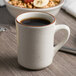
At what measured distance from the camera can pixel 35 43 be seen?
25.1 inches

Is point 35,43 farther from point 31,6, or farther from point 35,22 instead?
point 31,6

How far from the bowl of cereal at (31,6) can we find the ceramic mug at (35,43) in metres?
0.24

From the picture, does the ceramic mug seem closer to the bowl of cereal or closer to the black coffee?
the black coffee

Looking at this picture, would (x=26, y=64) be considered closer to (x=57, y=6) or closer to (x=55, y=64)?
(x=55, y=64)

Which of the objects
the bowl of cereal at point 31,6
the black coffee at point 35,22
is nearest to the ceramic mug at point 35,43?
the black coffee at point 35,22

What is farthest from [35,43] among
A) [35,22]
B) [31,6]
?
[31,6]

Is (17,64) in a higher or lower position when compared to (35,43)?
lower

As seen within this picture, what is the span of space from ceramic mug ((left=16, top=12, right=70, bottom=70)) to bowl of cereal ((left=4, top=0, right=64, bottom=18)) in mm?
242

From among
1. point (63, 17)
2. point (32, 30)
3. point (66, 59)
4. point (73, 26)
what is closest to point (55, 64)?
point (66, 59)

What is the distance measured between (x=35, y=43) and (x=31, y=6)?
Answer: 366 mm

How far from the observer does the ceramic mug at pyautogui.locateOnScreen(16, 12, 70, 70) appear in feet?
2.05

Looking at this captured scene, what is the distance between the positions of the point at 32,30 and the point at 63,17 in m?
0.50

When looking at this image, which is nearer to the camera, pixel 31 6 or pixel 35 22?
pixel 35 22

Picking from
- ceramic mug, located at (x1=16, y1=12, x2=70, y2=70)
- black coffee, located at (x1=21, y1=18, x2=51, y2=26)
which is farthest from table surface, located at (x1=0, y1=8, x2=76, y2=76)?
black coffee, located at (x1=21, y1=18, x2=51, y2=26)
